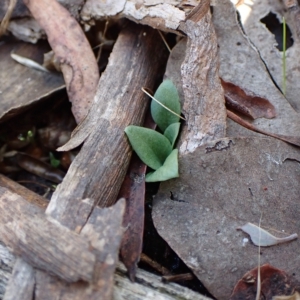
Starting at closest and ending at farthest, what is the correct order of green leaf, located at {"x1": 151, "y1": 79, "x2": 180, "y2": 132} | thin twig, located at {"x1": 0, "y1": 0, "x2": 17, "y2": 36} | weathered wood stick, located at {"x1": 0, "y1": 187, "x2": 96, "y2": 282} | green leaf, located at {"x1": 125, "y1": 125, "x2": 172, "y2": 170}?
weathered wood stick, located at {"x1": 0, "y1": 187, "x2": 96, "y2": 282}, green leaf, located at {"x1": 125, "y1": 125, "x2": 172, "y2": 170}, green leaf, located at {"x1": 151, "y1": 79, "x2": 180, "y2": 132}, thin twig, located at {"x1": 0, "y1": 0, "x2": 17, "y2": 36}

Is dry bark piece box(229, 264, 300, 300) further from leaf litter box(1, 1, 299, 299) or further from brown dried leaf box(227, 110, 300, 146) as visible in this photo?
brown dried leaf box(227, 110, 300, 146)

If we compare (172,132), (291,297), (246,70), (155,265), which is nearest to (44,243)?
(155,265)

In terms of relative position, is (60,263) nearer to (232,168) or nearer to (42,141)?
(232,168)

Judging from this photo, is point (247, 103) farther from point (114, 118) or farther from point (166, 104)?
point (114, 118)

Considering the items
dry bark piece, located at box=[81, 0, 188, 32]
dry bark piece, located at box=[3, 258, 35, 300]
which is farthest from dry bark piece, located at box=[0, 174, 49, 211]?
dry bark piece, located at box=[81, 0, 188, 32]

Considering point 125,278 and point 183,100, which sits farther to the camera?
point 183,100

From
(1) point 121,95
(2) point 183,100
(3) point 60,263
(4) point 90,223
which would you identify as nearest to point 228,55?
(2) point 183,100
